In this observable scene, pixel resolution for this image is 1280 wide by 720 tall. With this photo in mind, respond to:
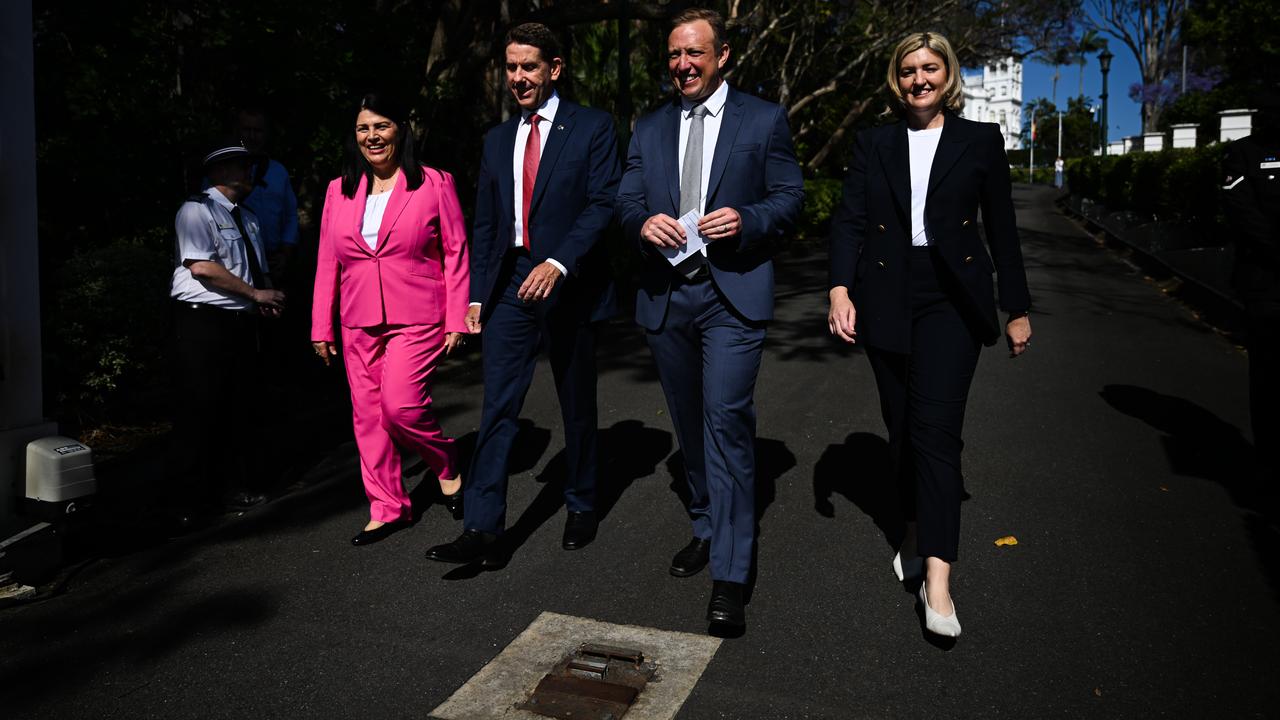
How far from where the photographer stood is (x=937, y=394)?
3730 mm

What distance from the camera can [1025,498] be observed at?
522 cm

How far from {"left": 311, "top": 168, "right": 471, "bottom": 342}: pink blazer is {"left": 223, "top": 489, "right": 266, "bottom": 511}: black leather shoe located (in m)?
1.21

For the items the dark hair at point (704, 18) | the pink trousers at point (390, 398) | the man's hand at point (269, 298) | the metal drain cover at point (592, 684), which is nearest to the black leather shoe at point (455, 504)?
the pink trousers at point (390, 398)

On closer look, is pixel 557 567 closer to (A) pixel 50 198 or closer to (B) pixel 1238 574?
(B) pixel 1238 574

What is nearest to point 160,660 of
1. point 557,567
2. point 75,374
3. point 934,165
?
point 557,567

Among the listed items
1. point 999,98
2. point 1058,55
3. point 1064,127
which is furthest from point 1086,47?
point 999,98

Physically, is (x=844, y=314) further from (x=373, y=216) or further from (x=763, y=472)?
(x=373, y=216)

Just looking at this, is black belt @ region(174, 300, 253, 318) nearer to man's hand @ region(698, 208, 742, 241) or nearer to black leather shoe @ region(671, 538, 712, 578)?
black leather shoe @ region(671, 538, 712, 578)

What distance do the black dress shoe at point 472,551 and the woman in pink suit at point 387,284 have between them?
60cm

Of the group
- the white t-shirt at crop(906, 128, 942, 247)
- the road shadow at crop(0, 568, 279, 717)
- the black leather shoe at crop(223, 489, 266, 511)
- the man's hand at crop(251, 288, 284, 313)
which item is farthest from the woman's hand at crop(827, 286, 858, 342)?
the black leather shoe at crop(223, 489, 266, 511)

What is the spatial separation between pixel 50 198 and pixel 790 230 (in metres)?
6.49

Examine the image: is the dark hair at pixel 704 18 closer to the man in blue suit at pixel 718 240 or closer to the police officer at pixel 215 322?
the man in blue suit at pixel 718 240

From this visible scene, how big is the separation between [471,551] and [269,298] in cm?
183

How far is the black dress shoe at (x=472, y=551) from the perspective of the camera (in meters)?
4.30
